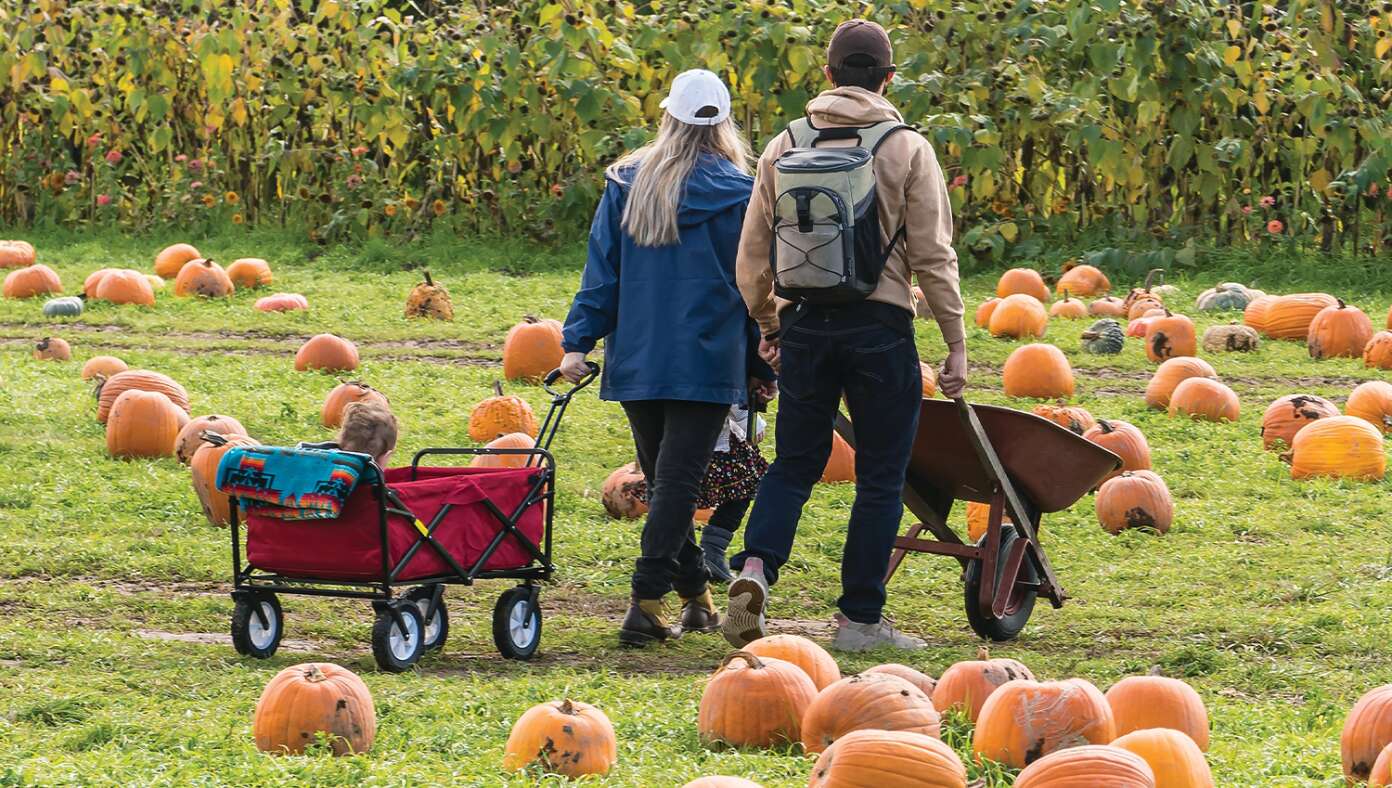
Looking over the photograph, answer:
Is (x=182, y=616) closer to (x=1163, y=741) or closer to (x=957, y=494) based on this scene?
(x=957, y=494)

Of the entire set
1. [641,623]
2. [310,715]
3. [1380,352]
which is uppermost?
[1380,352]

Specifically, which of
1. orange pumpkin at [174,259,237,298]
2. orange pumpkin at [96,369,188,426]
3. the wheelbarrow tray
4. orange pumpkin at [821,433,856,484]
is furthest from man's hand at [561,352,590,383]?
orange pumpkin at [174,259,237,298]

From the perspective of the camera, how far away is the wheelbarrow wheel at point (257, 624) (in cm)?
573

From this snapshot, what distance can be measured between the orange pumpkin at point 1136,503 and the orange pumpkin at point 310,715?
407cm

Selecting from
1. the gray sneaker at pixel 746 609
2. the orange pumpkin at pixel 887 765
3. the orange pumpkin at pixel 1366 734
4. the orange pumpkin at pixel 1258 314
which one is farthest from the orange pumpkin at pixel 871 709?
the orange pumpkin at pixel 1258 314

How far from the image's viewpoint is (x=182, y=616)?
631 cm

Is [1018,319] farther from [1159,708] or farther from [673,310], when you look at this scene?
[1159,708]

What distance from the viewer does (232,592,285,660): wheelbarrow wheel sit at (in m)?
5.73

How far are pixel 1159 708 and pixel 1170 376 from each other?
5742 mm

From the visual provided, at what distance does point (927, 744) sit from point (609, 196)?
116 inches

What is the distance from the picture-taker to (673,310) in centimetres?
612

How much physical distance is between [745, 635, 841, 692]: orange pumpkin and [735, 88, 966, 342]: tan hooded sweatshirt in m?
1.25

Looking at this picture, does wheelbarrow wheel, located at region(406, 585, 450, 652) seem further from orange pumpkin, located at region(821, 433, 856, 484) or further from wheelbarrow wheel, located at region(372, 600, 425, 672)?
orange pumpkin, located at region(821, 433, 856, 484)

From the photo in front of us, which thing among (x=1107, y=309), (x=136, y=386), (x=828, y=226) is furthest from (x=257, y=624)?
(x=1107, y=309)
